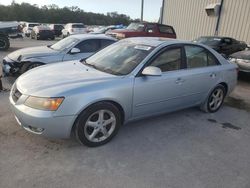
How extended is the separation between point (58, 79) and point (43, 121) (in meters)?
0.68

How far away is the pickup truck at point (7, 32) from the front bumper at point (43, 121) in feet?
37.9

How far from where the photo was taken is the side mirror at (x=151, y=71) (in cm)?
348

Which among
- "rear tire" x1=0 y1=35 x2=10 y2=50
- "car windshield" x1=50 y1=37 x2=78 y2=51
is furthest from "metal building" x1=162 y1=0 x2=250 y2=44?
"rear tire" x1=0 y1=35 x2=10 y2=50

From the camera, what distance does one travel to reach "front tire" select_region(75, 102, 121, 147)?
320 cm

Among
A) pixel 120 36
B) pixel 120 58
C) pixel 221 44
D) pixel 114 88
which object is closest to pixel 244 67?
pixel 221 44

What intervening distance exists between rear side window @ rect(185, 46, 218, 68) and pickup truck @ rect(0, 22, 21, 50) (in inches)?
465

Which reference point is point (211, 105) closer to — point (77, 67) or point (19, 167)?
point (77, 67)

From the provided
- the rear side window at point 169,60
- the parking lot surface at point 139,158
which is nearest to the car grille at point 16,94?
the parking lot surface at point 139,158

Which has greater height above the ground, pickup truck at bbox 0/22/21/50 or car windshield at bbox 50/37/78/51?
car windshield at bbox 50/37/78/51

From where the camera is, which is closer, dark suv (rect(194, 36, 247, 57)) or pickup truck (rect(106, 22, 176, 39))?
dark suv (rect(194, 36, 247, 57))

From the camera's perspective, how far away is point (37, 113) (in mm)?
2990

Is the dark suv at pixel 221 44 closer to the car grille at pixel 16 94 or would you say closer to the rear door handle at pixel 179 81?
the rear door handle at pixel 179 81

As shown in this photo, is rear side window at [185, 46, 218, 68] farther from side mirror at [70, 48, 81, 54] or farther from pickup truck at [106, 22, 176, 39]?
pickup truck at [106, 22, 176, 39]

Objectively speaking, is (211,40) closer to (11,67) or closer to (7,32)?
(11,67)
